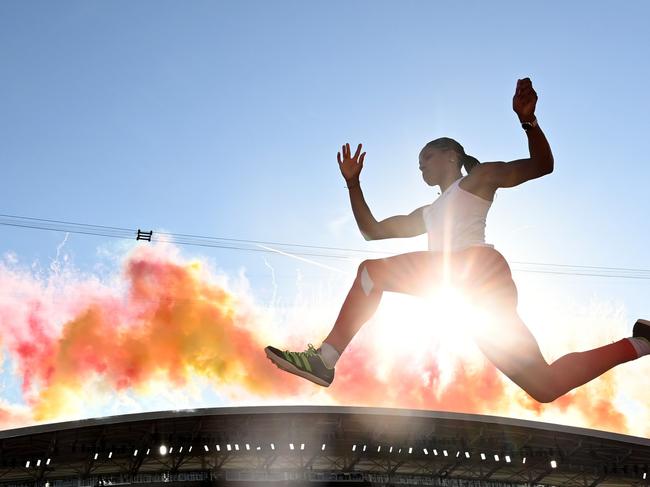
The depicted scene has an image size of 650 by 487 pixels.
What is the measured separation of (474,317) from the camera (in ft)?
11.9

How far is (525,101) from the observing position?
351 cm

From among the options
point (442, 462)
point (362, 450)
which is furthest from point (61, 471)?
point (442, 462)

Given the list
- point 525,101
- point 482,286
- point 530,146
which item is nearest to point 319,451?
point 482,286

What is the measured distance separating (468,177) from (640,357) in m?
1.30

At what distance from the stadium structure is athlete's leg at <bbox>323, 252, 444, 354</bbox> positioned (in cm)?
3238

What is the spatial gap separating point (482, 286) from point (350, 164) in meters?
1.24

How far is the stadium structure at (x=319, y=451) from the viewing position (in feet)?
115

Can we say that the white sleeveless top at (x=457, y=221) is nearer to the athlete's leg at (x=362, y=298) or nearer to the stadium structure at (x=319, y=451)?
the athlete's leg at (x=362, y=298)

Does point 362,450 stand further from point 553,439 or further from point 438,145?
point 438,145

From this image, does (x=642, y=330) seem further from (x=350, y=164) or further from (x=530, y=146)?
(x=350, y=164)

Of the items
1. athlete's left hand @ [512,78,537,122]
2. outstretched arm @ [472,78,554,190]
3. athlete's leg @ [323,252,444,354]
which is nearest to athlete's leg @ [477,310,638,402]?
athlete's leg @ [323,252,444,354]

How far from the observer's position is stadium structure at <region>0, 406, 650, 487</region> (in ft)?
115

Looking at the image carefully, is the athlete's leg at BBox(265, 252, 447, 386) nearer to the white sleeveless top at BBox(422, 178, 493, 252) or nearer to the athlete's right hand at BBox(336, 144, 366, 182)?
the white sleeveless top at BBox(422, 178, 493, 252)

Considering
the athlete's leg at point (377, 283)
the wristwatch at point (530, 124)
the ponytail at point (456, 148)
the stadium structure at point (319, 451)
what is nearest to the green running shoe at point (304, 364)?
the athlete's leg at point (377, 283)
